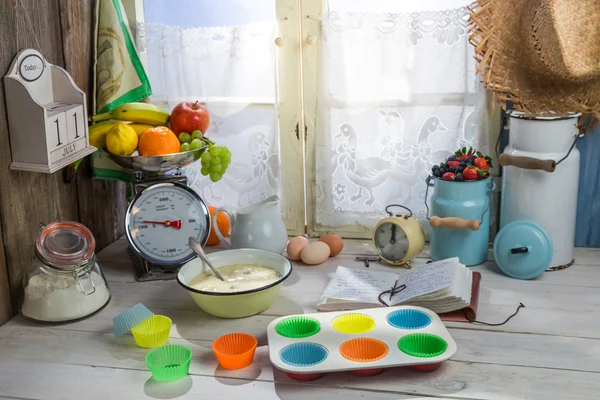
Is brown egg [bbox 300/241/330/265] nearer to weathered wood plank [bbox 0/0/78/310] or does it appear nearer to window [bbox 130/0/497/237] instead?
window [bbox 130/0/497/237]

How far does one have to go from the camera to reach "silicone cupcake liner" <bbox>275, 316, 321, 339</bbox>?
137 centimetres

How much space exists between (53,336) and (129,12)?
0.97 meters

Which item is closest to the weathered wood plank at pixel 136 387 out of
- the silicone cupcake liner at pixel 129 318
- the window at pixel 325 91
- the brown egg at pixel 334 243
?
the silicone cupcake liner at pixel 129 318

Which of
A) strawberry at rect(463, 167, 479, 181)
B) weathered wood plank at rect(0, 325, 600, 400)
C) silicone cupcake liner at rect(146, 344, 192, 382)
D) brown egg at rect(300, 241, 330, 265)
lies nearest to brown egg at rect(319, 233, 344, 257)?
brown egg at rect(300, 241, 330, 265)

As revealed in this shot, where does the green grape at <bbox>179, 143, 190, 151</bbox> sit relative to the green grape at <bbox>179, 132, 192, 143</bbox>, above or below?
below

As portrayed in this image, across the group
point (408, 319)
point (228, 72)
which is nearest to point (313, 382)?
point (408, 319)

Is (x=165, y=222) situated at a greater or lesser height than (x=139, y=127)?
lesser

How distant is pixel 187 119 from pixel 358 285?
0.61 m

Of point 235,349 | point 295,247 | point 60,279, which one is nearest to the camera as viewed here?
point 235,349

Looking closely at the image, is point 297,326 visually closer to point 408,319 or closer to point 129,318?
point 408,319

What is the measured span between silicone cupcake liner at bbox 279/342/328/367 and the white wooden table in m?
0.04

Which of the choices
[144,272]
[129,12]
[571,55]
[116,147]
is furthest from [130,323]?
[571,55]

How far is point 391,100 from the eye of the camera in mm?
1849

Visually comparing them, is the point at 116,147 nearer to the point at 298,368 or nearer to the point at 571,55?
the point at 298,368
